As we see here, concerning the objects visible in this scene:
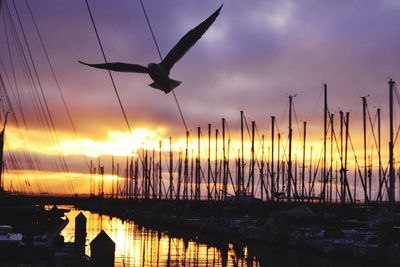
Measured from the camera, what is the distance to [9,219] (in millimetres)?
37125

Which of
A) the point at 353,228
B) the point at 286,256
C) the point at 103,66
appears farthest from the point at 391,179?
the point at 103,66

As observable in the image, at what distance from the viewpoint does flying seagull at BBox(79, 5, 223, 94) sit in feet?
42.7

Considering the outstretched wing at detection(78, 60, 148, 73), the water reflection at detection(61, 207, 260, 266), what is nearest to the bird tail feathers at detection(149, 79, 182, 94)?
the outstretched wing at detection(78, 60, 148, 73)

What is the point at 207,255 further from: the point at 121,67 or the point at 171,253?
the point at 121,67

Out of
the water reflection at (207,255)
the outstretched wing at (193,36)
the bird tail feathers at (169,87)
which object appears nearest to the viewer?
the outstretched wing at (193,36)

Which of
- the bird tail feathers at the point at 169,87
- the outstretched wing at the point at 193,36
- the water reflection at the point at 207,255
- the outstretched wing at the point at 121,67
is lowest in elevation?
the water reflection at the point at 207,255

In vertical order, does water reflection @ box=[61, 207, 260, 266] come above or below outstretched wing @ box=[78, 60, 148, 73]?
below

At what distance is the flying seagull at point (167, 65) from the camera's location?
13.0 meters

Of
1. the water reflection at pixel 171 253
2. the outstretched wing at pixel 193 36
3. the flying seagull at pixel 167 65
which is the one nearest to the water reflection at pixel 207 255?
the water reflection at pixel 171 253

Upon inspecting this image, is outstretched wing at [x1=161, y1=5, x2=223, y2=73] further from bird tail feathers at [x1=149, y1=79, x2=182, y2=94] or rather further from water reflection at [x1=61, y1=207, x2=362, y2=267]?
water reflection at [x1=61, y1=207, x2=362, y2=267]

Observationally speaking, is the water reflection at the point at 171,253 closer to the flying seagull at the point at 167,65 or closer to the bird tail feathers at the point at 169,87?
the bird tail feathers at the point at 169,87

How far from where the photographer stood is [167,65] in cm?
1373

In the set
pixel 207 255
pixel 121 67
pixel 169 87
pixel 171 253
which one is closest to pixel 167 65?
pixel 169 87

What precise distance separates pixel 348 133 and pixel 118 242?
96.1 ft
